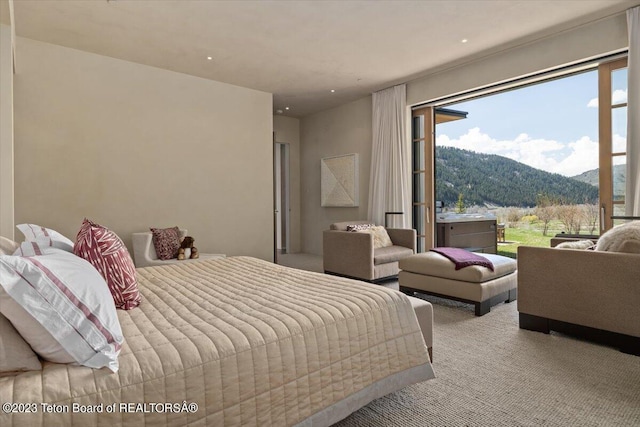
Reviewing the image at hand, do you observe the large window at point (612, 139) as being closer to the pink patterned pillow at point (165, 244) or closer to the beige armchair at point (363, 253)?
the beige armchair at point (363, 253)

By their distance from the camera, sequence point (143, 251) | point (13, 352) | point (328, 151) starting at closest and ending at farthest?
1. point (13, 352)
2. point (143, 251)
3. point (328, 151)

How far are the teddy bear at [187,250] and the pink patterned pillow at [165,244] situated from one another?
92mm

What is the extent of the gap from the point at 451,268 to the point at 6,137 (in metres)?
4.01

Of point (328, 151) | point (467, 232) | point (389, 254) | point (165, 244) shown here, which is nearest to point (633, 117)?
point (389, 254)

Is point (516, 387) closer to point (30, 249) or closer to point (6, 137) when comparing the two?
→ point (30, 249)

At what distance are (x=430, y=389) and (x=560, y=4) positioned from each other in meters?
3.55

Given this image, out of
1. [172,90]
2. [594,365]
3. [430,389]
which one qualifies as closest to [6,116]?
[172,90]

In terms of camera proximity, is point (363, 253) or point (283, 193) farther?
point (283, 193)

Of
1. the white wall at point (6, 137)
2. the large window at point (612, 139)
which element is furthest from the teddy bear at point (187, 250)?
the large window at point (612, 139)

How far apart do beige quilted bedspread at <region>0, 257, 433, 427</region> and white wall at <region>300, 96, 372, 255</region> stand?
4621 millimetres

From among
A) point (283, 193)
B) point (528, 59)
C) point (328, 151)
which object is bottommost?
point (283, 193)

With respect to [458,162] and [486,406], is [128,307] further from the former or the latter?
[458,162]

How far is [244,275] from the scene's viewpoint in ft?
7.39

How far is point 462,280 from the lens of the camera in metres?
3.35
